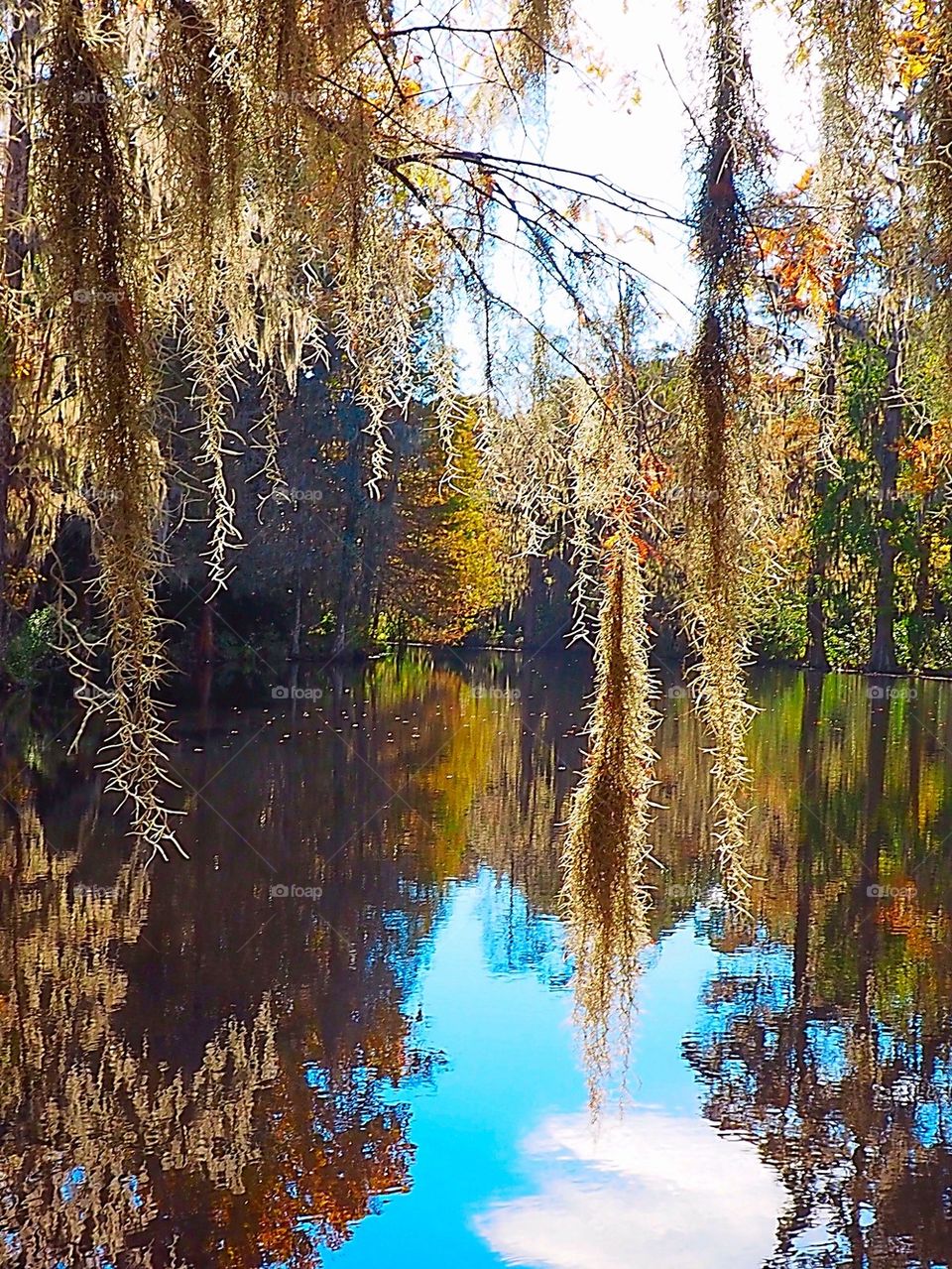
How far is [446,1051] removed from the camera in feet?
17.7

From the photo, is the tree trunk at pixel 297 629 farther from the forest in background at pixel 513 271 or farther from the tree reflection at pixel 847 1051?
the forest in background at pixel 513 271

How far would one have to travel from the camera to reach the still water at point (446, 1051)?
13.1ft

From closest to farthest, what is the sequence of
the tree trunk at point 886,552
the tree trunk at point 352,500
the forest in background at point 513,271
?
the forest in background at point 513,271 < the tree trunk at point 352,500 < the tree trunk at point 886,552

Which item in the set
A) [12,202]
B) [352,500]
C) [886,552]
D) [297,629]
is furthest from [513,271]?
[886,552]

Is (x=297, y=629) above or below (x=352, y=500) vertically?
below

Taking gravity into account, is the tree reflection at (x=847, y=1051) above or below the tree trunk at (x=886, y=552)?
below

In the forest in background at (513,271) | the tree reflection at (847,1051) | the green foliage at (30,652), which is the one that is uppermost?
the forest in background at (513,271)

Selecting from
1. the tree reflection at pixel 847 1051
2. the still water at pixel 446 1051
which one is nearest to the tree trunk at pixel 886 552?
the still water at pixel 446 1051

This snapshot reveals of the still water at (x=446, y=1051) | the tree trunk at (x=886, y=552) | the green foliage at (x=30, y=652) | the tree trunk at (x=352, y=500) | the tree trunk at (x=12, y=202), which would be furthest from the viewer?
the tree trunk at (x=886, y=552)

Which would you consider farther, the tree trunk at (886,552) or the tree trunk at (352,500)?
the tree trunk at (886,552)

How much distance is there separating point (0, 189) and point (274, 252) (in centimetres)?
54

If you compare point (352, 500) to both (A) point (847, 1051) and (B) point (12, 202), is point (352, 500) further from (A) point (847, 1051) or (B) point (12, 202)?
(B) point (12, 202)

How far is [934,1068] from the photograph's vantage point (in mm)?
5289

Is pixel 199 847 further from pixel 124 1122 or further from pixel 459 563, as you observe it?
pixel 459 563
